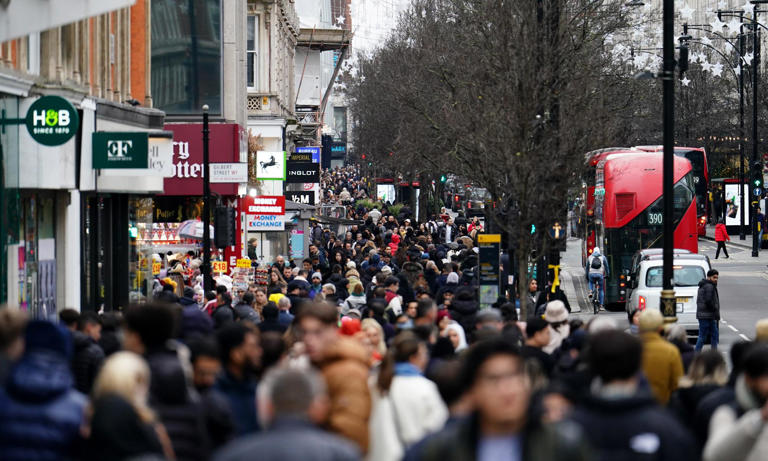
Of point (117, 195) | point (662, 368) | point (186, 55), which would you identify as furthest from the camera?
point (186, 55)

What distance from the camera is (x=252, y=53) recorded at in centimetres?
5097

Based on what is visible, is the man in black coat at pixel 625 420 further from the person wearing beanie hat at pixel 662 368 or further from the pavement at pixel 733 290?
the pavement at pixel 733 290

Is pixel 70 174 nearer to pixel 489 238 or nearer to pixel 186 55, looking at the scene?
pixel 489 238

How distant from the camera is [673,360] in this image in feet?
33.7

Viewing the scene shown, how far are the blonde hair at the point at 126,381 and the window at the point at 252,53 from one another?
44379 millimetres

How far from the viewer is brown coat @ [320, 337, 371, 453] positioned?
24.2 feet

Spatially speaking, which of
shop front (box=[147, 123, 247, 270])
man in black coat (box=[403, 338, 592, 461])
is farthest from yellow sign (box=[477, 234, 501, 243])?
man in black coat (box=[403, 338, 592, 461])

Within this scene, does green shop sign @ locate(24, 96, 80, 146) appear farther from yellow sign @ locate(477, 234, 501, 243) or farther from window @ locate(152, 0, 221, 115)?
window @ locate(152, 0, 221, 115)

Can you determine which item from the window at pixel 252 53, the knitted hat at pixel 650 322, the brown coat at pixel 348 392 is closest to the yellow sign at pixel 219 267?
the knitted hat at pixel 650 322

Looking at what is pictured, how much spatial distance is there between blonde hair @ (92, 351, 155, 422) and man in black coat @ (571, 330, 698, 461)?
6.58ft

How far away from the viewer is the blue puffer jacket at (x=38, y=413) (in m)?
6.90

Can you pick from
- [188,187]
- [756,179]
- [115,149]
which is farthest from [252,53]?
[115,149]

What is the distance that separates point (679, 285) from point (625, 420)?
22.5 metres

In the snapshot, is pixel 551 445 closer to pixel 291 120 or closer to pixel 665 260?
pixel 665 260
